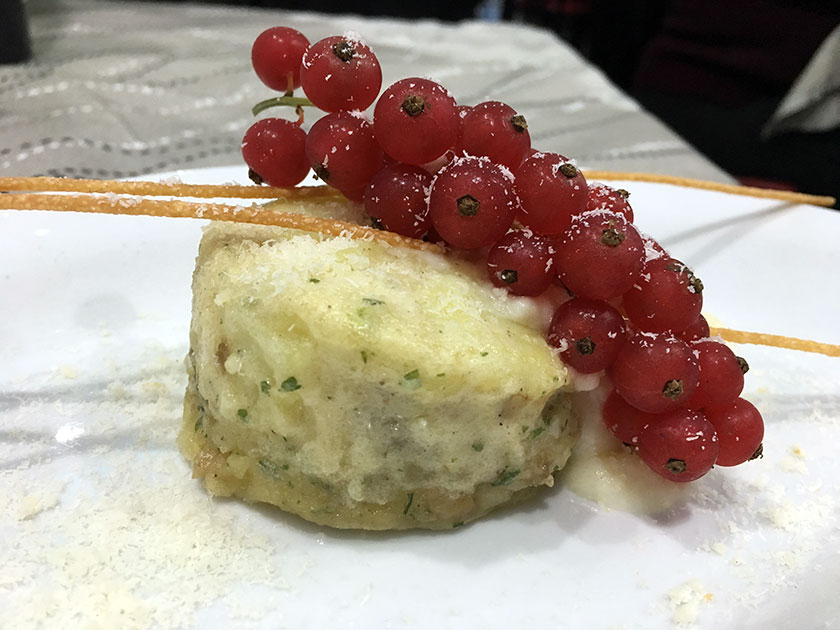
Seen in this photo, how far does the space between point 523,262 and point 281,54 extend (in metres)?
0.53

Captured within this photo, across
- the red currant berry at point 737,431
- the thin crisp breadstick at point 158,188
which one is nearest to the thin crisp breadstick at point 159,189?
the thin crisp breadstick at point 158,188

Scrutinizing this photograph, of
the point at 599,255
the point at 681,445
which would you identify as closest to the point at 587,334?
the point at 599,255

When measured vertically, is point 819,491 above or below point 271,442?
below

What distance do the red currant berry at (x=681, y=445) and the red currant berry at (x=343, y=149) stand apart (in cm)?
59

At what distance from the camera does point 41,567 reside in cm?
99

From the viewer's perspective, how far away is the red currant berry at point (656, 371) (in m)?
1.04

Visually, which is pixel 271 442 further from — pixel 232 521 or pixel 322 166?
pixel 322 166

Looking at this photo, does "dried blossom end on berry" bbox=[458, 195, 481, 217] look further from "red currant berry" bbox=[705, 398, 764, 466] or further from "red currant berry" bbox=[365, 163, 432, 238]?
"red currant berry" bbox=[705, 398, 764, 466]

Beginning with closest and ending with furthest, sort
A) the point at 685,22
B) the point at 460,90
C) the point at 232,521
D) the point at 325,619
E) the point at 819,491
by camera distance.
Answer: the point at 325,619, the point at 232,521, the point at 819,491, the point at 460,90, the point at 685,22

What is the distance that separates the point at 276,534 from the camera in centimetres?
109

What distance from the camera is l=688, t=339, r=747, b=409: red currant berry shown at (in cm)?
110

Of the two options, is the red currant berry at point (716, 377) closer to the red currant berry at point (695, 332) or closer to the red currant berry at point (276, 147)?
the red currant berry at point (695, 332)

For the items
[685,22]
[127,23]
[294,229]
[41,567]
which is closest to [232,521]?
[41,567]

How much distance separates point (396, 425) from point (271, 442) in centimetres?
20
